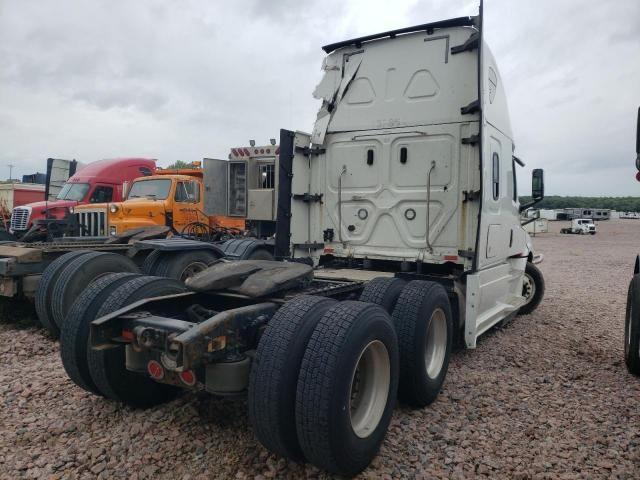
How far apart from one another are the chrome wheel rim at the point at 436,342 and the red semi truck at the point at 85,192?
963cm

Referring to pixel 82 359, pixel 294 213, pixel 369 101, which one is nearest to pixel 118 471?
pixel 82 359

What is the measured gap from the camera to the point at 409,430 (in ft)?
12.2

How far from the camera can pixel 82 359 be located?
3580 mm

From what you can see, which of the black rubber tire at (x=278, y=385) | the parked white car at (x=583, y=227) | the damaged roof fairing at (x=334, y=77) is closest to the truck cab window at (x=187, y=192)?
the damaged roof fairing at (x=334, y=77)

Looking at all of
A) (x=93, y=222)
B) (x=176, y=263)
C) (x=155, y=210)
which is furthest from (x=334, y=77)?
(x=93, y=222)

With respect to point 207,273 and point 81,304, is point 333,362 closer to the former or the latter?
point 207,273

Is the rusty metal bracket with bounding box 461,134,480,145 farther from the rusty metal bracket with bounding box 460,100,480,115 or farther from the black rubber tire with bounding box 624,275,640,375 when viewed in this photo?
the black rubber tire with bounding box 624,275,640,375

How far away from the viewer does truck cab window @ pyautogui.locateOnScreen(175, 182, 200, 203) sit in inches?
380

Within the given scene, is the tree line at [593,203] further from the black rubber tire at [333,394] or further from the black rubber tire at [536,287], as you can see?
the black rubber tire at [333,394]

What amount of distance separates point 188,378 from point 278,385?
22.9 inches

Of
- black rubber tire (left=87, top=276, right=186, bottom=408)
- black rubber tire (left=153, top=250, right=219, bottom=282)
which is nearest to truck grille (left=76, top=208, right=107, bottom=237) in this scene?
black rubber tire (left=153, top=250, right=219, bottom=282)

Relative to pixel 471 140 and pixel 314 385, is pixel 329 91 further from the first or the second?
pixel 314 385

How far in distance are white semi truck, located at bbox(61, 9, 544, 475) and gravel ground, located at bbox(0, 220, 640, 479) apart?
28 cm

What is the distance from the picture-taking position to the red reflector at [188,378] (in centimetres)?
292
